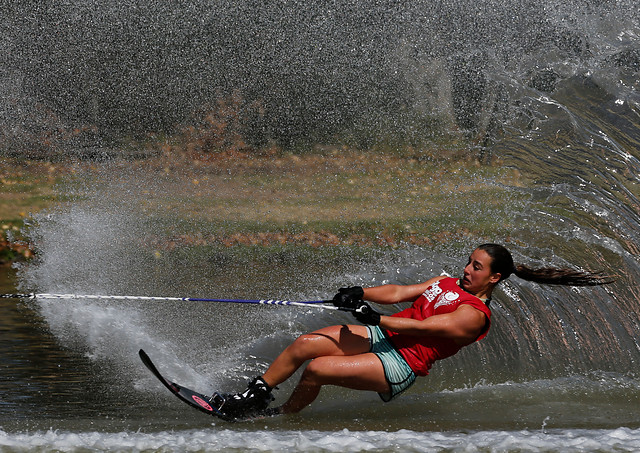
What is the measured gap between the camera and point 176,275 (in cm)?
867

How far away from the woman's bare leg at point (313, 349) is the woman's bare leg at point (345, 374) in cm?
7

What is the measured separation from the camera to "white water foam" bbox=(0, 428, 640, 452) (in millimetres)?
3498

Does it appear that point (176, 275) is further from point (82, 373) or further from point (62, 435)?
point (62, 435)

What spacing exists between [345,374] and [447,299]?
681mm

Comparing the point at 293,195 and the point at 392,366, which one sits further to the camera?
the point at 293,195

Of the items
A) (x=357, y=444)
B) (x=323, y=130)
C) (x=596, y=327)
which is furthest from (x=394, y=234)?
(x=357, y=444)

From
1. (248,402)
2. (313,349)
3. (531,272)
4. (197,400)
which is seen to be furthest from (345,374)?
(531,272)

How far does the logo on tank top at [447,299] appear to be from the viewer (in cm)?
399

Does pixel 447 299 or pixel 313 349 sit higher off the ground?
pixel 447 299

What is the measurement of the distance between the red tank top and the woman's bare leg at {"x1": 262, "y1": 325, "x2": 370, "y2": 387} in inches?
9.3

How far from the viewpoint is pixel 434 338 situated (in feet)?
13.3

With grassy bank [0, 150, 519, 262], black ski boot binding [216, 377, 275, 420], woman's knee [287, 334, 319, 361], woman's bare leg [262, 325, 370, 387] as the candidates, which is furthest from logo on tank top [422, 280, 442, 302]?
grassy bank [0, 150, 519, 262]

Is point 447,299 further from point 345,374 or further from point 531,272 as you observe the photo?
point 345,374

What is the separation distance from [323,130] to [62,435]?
10.1 metres
